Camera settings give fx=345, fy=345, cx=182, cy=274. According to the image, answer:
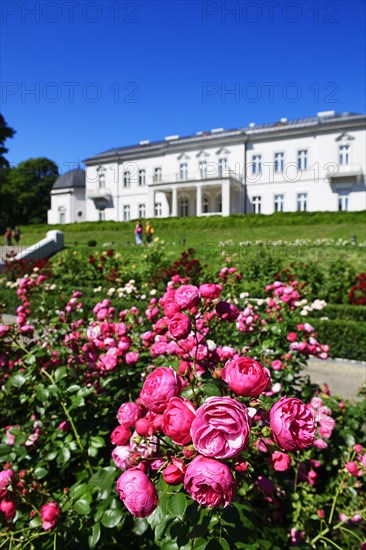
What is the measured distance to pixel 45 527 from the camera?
44.0 inches

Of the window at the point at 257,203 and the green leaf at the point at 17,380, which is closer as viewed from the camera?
the green leaf at the point at 17,380

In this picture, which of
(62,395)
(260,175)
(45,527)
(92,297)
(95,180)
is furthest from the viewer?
(95,180)

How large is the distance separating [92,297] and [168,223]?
60.9 ft

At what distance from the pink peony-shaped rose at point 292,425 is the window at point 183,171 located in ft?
108

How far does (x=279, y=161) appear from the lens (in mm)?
29250

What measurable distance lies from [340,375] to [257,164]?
2802 centimetres

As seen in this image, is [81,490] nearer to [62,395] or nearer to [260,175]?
[62,395]

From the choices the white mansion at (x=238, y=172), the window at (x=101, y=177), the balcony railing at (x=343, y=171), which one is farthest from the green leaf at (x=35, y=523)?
the window at (x=101, y=177)

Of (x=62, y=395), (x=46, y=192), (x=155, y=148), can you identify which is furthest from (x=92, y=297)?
(x=46, y=192)

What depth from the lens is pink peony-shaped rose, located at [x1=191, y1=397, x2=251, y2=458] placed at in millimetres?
645

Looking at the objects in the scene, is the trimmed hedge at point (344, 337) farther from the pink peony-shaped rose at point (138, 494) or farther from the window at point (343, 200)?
the window at point (343, 200)

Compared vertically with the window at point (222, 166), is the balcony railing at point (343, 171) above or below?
below

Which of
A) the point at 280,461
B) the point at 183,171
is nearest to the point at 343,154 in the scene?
the point at 183,171

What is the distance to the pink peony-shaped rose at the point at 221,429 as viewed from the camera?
2.11 ft
